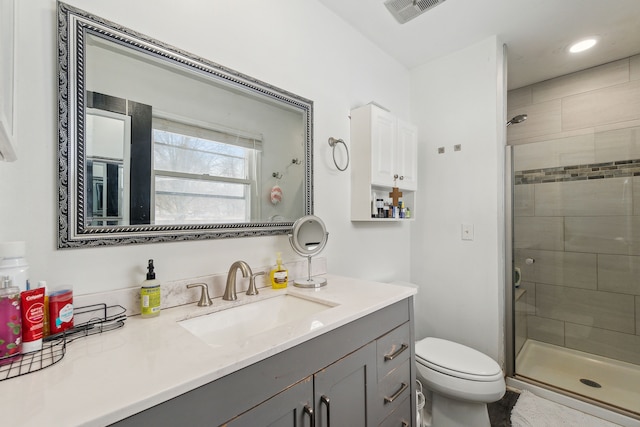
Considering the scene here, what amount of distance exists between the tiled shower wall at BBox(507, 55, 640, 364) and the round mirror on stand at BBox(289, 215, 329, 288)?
1579 mm

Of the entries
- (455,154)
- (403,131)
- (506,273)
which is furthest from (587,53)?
(506,273)

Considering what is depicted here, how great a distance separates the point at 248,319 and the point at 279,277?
0.24 metres

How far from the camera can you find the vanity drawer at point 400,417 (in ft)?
3.67

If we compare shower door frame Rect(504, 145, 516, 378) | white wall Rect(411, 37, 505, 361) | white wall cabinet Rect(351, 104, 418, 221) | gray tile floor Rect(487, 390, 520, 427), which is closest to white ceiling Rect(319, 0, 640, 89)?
white wall Rect(411, 37, 505, 361)

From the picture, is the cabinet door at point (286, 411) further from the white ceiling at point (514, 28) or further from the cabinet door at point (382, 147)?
the white ceiling at point (514, 28)

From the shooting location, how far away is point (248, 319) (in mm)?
1113

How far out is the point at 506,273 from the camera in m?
2.03

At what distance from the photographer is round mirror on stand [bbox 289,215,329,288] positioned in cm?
133

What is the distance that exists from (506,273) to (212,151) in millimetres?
→ 2042

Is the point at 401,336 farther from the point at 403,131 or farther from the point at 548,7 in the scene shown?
the point at 548,7

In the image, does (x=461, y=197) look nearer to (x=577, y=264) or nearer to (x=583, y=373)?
(x=577, y=264)

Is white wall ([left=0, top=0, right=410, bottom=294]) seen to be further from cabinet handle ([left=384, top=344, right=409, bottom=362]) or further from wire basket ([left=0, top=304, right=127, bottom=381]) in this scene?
cabinet handle ([left=384, top=344, right=409, bottom=362])

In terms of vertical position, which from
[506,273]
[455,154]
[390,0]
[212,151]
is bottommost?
[506,273]

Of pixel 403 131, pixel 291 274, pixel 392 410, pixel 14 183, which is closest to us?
pixel 14 183
